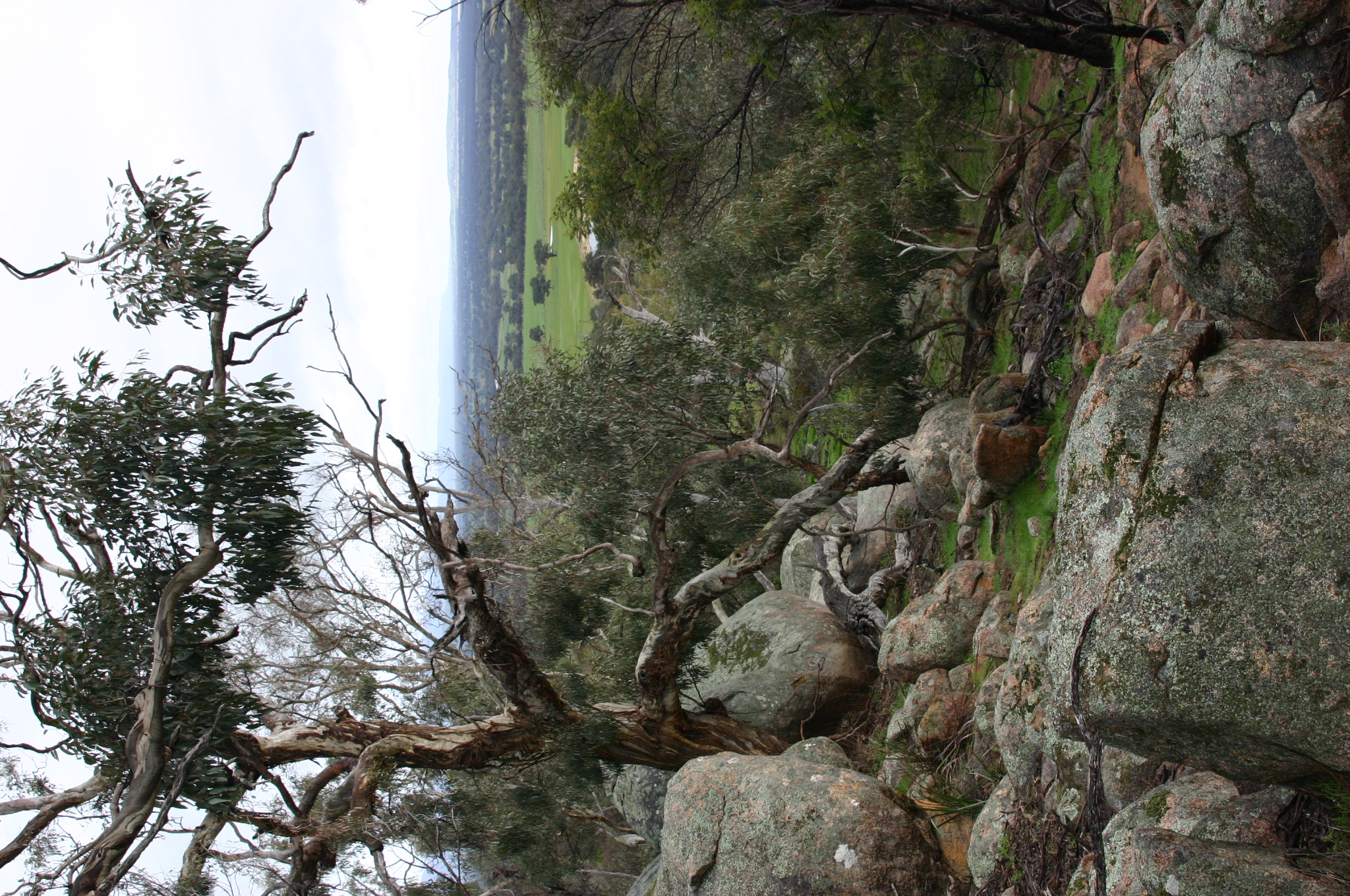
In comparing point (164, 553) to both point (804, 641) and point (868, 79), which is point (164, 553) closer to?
point (804, 641)

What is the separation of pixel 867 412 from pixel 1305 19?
486 inches

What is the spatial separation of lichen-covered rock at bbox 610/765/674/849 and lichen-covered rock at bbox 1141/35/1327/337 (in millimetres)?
14815

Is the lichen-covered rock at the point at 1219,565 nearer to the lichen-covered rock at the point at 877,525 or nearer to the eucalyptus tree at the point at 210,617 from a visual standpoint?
the eucalyptus tree at the point at 210,617

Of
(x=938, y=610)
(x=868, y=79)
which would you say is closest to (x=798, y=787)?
(x=938, y=610)

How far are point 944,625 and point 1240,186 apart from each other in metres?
8.40

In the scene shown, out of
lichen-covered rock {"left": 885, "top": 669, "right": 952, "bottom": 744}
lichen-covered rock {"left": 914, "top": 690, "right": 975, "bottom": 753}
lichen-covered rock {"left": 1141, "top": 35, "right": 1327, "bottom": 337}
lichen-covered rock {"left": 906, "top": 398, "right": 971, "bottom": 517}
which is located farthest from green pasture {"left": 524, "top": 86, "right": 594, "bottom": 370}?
lichen-covered rock {"left": 1141, "top": 35, "right": 1327, "bottom": 337}

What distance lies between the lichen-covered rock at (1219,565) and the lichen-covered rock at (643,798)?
47.0 feet

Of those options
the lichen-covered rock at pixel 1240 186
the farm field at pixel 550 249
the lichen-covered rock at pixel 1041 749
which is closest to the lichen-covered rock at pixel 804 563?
the lichen-covered rock at pixel 1041 749

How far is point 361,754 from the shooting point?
1186cm

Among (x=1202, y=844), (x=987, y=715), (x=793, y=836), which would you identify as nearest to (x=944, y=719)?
(x=987, y=715)

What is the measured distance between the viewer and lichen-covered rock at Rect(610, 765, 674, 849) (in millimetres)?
19078

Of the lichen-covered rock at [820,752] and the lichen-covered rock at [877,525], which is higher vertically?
the lichen-covered rock at [877,525]

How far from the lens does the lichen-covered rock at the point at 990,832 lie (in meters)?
9.22

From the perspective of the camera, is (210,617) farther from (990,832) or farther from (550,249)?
(550,249)
